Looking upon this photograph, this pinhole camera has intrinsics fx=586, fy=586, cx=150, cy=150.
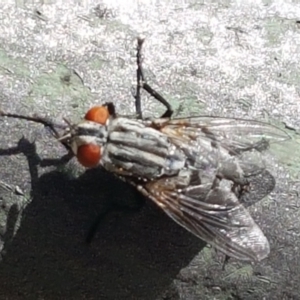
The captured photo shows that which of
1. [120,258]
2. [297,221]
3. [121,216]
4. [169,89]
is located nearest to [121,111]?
[169,89]

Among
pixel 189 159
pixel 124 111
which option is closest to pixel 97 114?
pixel 124 111

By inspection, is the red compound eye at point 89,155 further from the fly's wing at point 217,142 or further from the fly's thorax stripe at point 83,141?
the fly's wing at point 217,142

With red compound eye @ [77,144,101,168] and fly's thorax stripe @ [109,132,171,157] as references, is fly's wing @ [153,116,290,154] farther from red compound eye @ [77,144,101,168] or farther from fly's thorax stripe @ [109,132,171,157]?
red compound eye @ [77,144,101,168]

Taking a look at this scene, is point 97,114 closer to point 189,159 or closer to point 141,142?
point 141,142

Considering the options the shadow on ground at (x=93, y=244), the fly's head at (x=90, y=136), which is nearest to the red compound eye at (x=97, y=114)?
the fly's head at (x=90, y=136)

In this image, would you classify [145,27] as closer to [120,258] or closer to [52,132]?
[52,132]

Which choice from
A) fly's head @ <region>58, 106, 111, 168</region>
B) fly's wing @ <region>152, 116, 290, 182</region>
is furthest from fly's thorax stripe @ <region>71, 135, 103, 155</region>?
fly's wing @ <region>152, 116, 290, 182</region>
